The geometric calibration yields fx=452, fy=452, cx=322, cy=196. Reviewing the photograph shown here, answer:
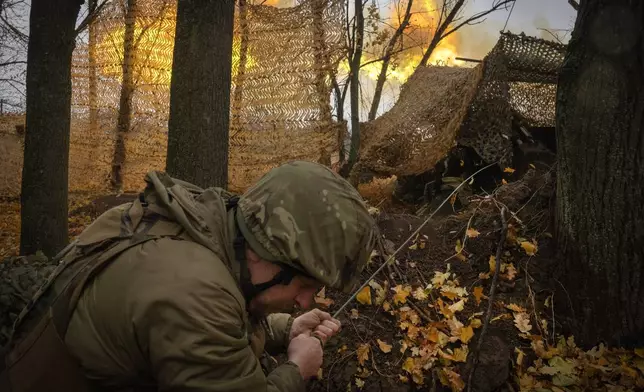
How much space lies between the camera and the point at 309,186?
62.8 inches

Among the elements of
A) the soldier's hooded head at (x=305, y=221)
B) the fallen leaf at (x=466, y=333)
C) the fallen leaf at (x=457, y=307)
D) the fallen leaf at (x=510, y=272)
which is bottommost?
the fallen leaf at (x=466, y=333)

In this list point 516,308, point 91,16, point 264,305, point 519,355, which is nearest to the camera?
point 264,305

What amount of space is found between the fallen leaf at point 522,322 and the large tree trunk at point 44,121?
4566 millimetres

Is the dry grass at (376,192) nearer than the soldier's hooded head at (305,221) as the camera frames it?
No

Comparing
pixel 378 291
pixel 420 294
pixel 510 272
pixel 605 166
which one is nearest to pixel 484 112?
pixel 510 272

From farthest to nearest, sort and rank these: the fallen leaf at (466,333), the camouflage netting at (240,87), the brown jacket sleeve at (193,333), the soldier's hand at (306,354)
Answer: the camouflage netting at (240,87), the fallen leaf at (466,333), the soldier's hand at (306,354), the brown jacket sleeve at (193,333)

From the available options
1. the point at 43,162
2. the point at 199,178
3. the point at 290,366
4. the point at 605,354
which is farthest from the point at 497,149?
the point at 43,162

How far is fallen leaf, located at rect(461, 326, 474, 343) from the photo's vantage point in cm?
311

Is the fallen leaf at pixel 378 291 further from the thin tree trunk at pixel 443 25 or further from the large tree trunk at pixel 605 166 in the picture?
the thin tree trunk at pixel 443 25

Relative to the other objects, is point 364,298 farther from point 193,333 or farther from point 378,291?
point 193,333

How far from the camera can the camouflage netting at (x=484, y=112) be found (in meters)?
5.05

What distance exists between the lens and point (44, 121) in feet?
15.8

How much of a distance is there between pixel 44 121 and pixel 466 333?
15.2 feet

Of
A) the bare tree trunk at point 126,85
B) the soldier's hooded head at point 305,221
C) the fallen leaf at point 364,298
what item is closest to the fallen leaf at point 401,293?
the fallen leaf at point 364,298
